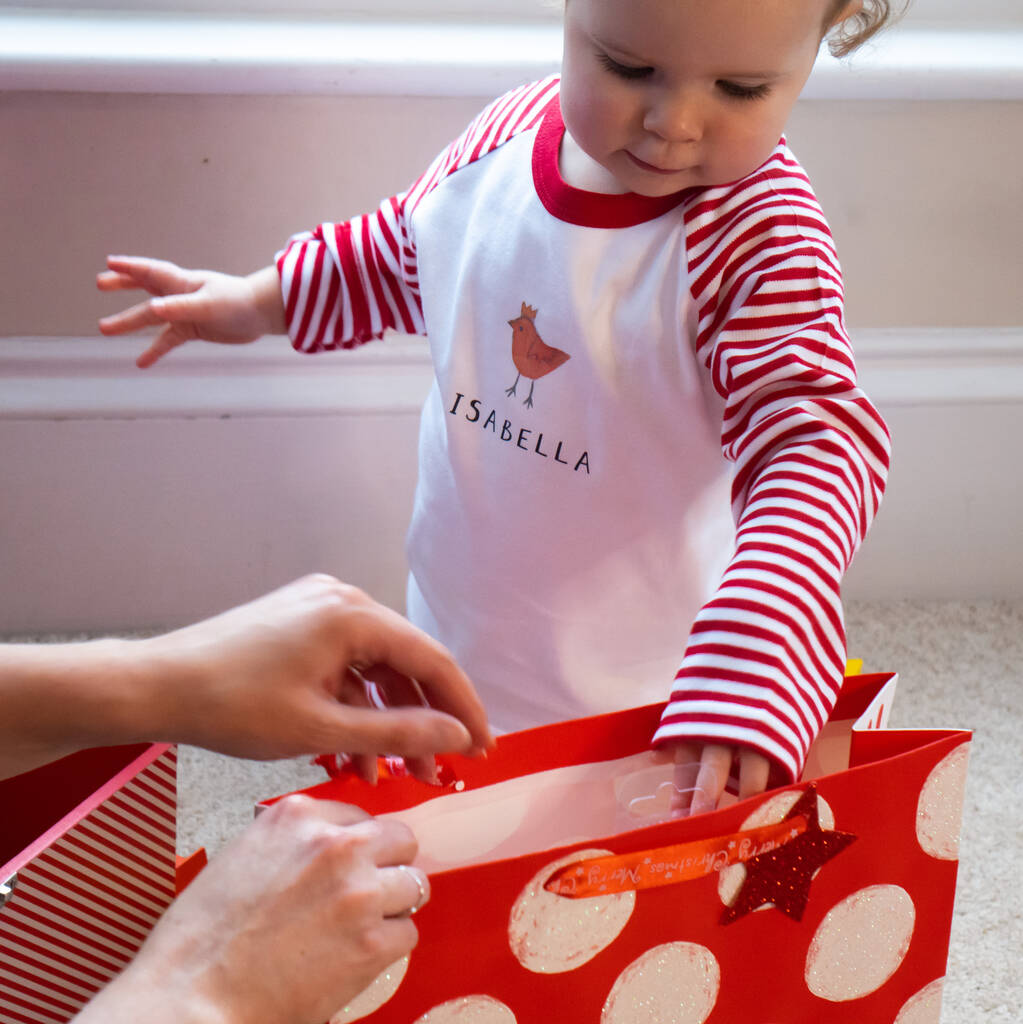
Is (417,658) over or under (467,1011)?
over

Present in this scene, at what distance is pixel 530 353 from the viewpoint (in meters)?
0.65

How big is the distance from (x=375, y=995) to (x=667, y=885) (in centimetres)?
11

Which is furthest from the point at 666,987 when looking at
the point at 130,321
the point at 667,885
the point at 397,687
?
the point at 130,321

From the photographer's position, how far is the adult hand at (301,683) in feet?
1.40

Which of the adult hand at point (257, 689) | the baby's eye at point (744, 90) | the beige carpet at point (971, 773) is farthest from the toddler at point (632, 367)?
the beige carpet at point (971, 773)

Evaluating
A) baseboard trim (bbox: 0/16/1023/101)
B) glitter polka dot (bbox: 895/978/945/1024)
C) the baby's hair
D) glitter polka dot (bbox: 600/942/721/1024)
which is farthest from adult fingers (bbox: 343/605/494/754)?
baseboard trim (bbox: 0/16/1023/101)

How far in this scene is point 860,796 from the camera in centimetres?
46

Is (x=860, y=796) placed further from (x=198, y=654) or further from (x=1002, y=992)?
(x=1002, y=992)

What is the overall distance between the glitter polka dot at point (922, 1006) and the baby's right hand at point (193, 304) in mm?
523

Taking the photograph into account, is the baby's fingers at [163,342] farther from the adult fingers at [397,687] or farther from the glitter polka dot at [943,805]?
the glitter polka dot at [943,805]

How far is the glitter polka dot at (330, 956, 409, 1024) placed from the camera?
418 mm

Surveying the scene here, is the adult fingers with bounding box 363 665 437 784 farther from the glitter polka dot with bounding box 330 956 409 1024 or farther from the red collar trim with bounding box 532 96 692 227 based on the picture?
the red collar trim with bounding box 532 96 692 227

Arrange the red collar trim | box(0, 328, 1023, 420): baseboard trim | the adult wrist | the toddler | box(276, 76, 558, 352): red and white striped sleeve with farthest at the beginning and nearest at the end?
box(0, 328, 1023, 420): baseboard trim, box(276, 76, 558, 352): red and white striped sleeve, the red collar trim, the toddler, the adult wrist

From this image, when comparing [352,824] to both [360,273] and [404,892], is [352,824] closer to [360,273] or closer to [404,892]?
[404,892]
